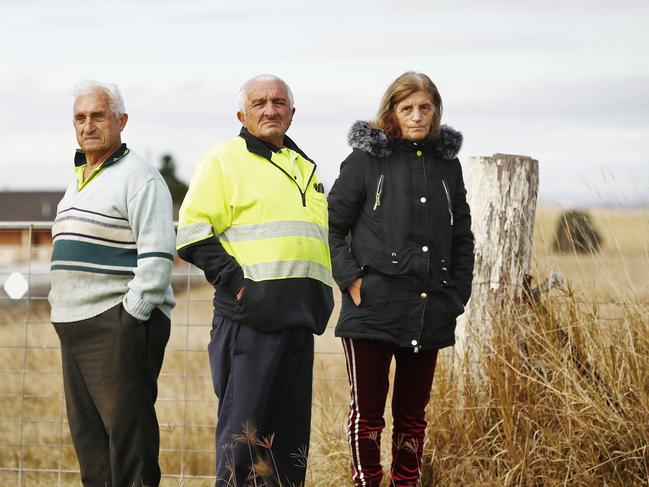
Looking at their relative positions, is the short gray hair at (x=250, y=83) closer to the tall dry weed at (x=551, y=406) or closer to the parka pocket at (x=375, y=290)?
the parka pocket at (x=375, y=290)

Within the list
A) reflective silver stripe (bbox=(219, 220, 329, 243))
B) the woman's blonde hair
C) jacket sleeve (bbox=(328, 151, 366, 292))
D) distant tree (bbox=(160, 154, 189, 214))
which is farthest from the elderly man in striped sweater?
distant tree (bbox=(160, 154, 189, 214))

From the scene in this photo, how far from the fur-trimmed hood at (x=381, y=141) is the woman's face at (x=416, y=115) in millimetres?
85

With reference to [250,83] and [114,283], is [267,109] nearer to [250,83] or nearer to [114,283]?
[250,83]

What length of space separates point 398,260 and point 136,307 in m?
1.05

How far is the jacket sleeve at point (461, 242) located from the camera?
13.1 ft

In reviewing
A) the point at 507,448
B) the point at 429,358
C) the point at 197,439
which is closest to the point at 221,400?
the point at 429,358

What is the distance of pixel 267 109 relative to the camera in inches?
144

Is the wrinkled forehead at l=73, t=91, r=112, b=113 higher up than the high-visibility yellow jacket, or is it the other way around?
the wrinkled forehead at l=73, t=91, r=112, b=113

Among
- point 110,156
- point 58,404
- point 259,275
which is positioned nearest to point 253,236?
point 259,275

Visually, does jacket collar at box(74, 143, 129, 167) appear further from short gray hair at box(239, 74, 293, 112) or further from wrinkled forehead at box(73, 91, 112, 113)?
short gray hair at box(239, 74, 293, 112)

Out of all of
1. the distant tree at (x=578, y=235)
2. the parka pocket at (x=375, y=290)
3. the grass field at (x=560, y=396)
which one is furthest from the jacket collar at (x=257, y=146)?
the distant tree at (x=578, y=235)

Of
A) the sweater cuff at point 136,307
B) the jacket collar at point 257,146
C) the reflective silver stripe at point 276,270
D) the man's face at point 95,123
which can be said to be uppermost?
the man's face at point 95,123

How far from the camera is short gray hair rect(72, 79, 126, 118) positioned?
3.82 m

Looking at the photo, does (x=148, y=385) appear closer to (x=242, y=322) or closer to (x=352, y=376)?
(x=242, y=322)
